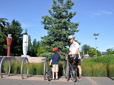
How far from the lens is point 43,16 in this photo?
2509cm

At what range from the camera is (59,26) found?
25188 millimetres

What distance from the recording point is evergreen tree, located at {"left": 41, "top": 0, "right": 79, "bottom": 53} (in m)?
24.2

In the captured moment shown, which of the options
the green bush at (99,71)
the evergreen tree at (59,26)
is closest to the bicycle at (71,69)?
the green bush at (99,71)

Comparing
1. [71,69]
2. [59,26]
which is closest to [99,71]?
[71,69]

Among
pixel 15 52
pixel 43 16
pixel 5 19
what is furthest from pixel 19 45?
pixel 43 16

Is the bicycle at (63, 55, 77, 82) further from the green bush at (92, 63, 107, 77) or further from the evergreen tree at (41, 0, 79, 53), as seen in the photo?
the evergreen tree at (41, 0, 79, 53)

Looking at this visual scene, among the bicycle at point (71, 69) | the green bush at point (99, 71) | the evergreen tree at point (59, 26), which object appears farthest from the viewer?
the evergreen tree at point (59, 26)

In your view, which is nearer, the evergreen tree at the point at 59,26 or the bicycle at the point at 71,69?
the bicycle at the point at 71,69

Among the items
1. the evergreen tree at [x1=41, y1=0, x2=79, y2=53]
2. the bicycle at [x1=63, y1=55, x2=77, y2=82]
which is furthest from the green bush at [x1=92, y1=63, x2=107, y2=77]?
the evergreen tree at [x1=41, y1=0, x2=79, y2=53]

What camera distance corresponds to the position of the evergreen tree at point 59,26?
951 inches

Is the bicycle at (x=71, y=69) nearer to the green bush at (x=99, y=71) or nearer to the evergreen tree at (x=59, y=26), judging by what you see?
the green bush at (x=99, y=71)

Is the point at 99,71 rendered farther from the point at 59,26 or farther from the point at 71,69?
the point at 59,26

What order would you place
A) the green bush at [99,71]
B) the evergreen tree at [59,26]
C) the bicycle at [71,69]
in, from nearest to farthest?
the bicycle at [71,69] → the green bush at [99,71] → the evergreen tree at [59,26]

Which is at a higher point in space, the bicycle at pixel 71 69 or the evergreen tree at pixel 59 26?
the evergreen tree at pixel 59 26
